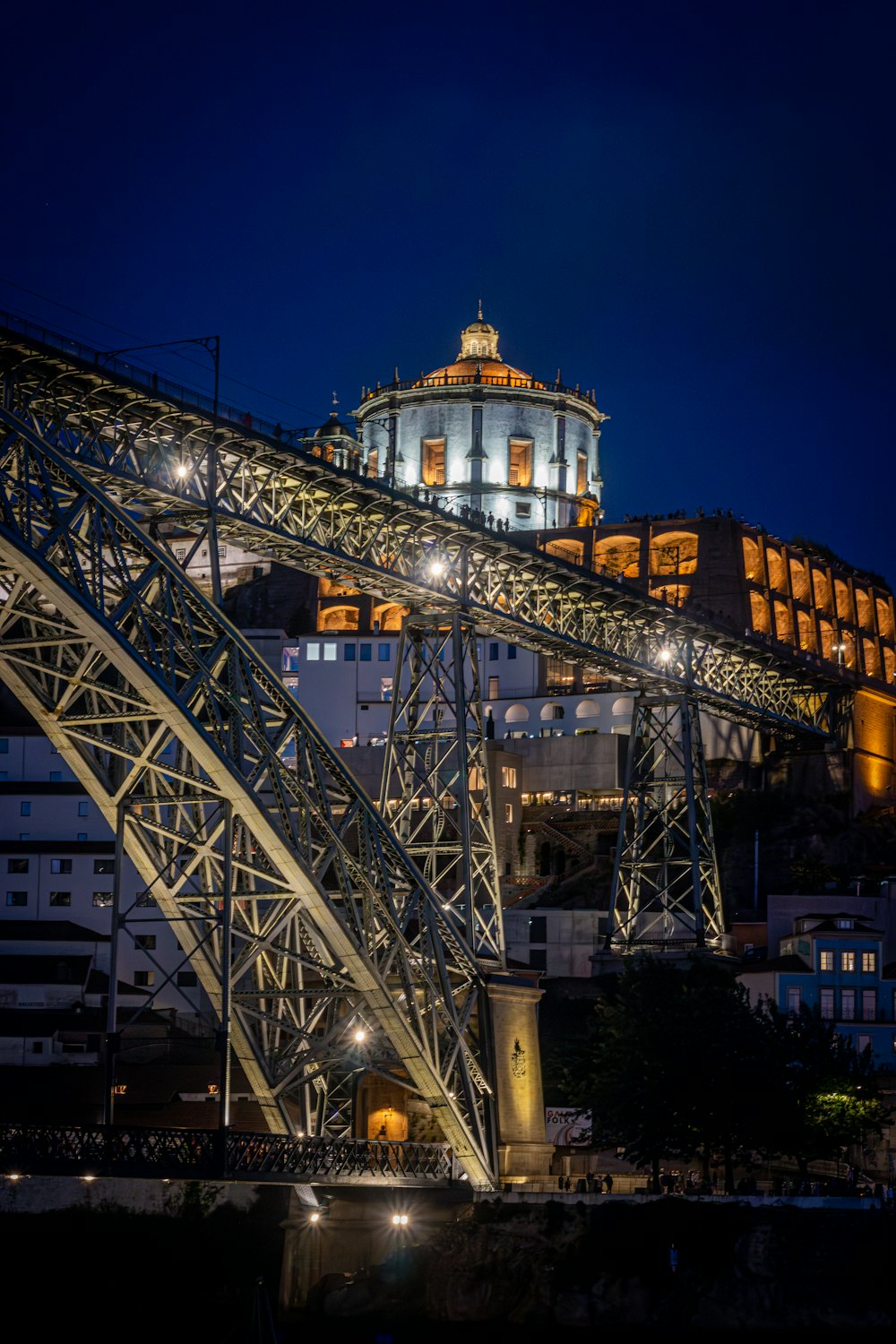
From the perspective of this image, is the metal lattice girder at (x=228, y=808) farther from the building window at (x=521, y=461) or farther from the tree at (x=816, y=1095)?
the building window at (x=521, y=461)

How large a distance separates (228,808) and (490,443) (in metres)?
87.8

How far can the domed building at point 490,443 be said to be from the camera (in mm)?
126188

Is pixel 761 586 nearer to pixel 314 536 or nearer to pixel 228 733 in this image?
pixel 314 536

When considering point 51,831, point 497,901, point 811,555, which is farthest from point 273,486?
point 811,555

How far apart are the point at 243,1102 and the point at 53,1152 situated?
80.5ft

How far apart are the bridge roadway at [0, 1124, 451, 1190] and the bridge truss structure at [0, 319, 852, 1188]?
69.6 inches

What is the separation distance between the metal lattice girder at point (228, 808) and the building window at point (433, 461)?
7950 cm

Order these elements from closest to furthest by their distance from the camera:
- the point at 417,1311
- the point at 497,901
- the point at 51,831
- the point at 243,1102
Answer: the point at 417,1311
the point at 497,901
the point at 243,1102
the point at 51,831

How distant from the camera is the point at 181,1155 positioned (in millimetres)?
41250

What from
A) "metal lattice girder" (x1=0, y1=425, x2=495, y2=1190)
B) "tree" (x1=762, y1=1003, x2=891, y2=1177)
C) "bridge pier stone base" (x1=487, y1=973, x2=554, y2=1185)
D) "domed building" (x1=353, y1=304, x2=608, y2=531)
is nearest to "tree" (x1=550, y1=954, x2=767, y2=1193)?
"tree" (x1=762, y1=1003, x2=891, y2=1177)

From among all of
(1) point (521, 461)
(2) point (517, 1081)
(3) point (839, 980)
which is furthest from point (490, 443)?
(2) point (517, 1081)

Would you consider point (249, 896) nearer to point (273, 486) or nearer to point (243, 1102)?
point (273, 486)

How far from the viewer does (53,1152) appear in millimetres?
40062

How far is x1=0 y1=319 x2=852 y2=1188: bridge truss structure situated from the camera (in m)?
40.9
